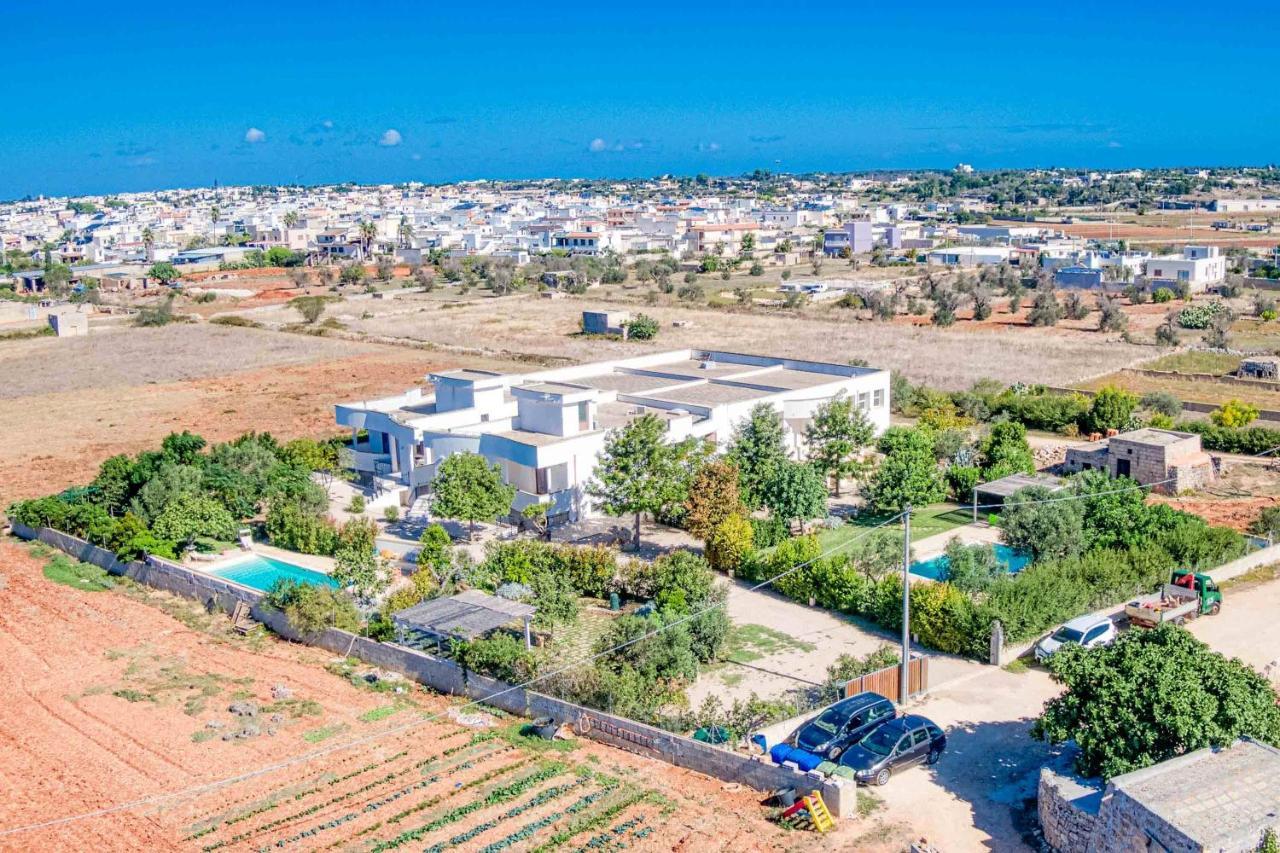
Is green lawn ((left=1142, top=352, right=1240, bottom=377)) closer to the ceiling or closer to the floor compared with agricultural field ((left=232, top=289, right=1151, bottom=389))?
closer to the floor

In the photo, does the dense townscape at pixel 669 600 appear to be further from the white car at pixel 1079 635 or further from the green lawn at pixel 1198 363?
the green lawn at pixel 1198 363

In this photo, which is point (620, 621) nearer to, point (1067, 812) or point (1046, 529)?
point (1067, 812)

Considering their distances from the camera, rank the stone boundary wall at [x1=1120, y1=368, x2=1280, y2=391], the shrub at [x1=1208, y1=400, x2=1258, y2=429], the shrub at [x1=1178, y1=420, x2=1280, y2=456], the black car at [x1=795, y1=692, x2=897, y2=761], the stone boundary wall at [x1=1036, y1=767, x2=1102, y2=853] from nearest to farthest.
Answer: the stone boundary wall at [x1=1036, y1=767, x2=1102, y2=853] → the black car at [x1=795, y1=692, x2=897, y2=761] → the shrub at [x1=1178, y1=420, x2=1280, y2=456] → the shrub at [x1=1208, y1=400, x2=1258, y2=429] → the stone boundary wall at [x1=1120, y1=368, x2=1280, y2=391]

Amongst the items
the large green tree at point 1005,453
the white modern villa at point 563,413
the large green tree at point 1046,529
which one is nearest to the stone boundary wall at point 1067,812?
the large green tree at point 1046,529

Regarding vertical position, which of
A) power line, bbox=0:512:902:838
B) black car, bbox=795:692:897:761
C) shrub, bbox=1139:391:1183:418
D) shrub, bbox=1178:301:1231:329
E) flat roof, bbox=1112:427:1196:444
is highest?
shrub, bbox=1178:301:1231:329

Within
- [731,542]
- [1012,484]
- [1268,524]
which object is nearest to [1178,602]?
[1268,524]

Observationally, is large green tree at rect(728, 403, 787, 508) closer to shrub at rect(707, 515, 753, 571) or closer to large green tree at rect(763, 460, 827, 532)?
large green tree at rect(763, 460, 827, 532)

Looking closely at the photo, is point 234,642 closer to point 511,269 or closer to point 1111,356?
point 1111,356

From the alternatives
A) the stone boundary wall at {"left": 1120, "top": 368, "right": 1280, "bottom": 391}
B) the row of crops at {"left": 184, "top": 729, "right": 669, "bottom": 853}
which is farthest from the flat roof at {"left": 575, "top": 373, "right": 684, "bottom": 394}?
the stone boundary wall at {"left": 1120, "top": 368, "right": 1280, "bottom": 391}
